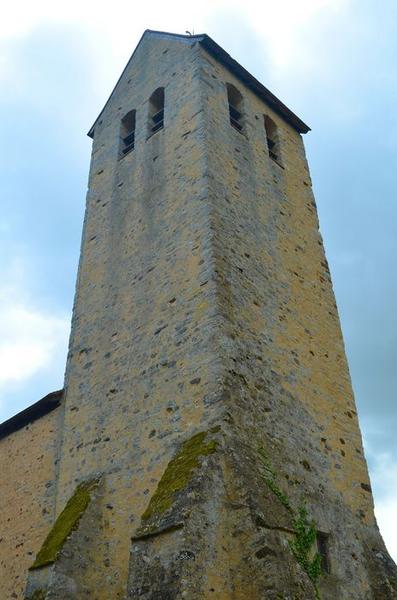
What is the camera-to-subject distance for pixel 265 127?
1547 cm

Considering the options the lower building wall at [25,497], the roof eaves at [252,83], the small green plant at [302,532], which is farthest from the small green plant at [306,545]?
the roof eaves at [252,83]

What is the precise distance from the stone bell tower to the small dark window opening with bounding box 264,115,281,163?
0.15 meters

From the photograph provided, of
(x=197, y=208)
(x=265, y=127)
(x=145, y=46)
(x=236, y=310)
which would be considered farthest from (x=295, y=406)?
(x=145, y=46)

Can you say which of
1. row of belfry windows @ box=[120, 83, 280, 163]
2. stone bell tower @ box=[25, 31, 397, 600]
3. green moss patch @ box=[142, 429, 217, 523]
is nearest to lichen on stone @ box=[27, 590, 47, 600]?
stone bell tower @ box=[25, 31, 397, 600]

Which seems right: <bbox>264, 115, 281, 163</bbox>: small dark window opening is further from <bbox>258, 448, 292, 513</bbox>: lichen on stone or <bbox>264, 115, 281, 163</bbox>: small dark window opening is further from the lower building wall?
<bbox>258, 448, 292, 513</bbox>: lichen on stone

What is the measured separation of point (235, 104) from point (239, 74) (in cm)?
84

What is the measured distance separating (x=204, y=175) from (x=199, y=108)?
2159 millimetres

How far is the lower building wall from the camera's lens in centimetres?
1049

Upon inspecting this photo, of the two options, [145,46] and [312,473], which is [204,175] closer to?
[312,473]

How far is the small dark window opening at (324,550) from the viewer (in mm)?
8617

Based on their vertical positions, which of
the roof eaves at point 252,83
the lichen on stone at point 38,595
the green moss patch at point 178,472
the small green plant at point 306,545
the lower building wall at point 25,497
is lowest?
the lichen on stone at point 38,595

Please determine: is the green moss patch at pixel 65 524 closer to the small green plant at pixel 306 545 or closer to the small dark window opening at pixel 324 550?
the small green plant at pixel 306 545

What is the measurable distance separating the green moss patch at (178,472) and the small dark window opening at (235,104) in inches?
324

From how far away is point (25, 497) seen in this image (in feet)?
36.9
